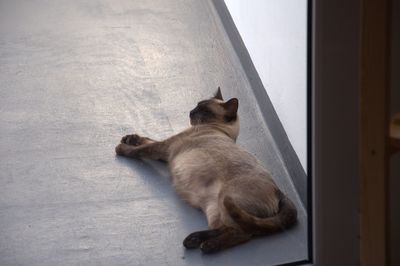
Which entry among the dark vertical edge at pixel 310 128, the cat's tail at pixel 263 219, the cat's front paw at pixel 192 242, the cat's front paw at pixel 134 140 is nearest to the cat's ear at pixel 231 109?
the cat's front paw at pixel 134 140

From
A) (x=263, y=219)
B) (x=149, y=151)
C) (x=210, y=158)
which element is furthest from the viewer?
(x=149, y=151)

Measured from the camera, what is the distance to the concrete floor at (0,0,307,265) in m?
2.40

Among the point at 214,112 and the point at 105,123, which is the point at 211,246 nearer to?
the point at 214,112

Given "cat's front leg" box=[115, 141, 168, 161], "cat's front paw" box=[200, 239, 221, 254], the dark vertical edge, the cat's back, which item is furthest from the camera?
"cat's front leg" box=[115, 141, 168, 161]

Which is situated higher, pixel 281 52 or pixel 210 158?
pixel 281 52

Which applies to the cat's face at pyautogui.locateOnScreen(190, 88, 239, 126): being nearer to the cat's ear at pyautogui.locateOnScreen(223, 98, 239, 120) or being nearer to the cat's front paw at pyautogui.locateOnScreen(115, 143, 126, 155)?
the cat's ear at pyautogui.locateOnScreen(223, 98, 239, 120)

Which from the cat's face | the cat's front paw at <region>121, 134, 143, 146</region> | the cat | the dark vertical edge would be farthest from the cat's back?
the dark vertical edge

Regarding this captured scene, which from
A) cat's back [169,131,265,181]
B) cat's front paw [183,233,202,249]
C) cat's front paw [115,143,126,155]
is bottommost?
cat's front paw [115,143,126,155]

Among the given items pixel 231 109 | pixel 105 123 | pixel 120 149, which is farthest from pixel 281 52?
pixel 105 123

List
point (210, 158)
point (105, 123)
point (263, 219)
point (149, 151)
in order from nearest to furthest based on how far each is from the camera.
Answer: point (263, 219), point (210, 158), point (149, 151), point (105, 123)

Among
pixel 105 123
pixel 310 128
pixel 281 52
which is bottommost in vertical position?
pixel 105 123

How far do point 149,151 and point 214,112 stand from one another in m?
0.35

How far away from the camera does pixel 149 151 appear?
3.04m

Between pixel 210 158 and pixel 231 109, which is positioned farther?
pixel 231 109
